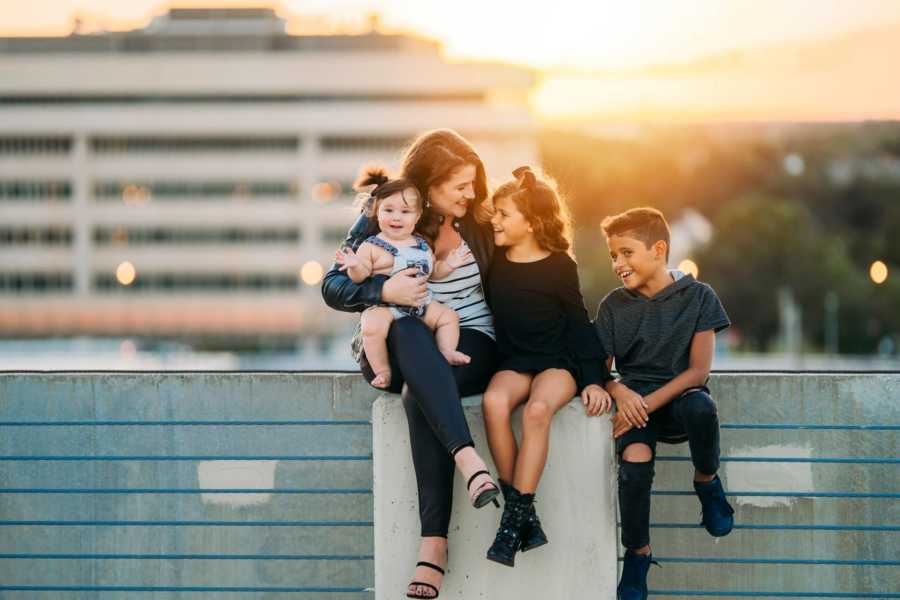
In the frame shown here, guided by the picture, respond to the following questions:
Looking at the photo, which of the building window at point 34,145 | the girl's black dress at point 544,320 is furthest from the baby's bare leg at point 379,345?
the building window at point 34,145

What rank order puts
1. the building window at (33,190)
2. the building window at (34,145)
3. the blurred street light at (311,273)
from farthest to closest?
the building window at (33,190), the building window at (34,145), the blurred street light at (311,273)

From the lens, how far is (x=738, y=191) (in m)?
93.1

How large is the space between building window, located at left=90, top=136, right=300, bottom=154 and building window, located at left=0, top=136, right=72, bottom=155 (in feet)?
5.44

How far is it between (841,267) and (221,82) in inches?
1349

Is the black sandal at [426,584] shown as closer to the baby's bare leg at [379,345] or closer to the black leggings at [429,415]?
the black leggings at [429,415]

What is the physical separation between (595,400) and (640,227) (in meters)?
0.89

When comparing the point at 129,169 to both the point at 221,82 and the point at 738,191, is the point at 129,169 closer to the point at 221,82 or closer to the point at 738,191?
the point at 221,82

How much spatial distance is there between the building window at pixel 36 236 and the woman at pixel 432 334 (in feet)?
233

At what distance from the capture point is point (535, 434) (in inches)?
191

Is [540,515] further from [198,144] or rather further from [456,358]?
[198,144]

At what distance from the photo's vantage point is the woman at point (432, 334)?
15.6 ft

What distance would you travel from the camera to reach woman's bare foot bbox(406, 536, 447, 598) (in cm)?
480

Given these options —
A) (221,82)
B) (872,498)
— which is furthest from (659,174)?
(872,498)

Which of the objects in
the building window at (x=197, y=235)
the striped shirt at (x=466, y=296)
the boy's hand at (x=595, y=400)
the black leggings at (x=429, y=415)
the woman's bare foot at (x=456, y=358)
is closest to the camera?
the black leggings at (x=429, y=415)
